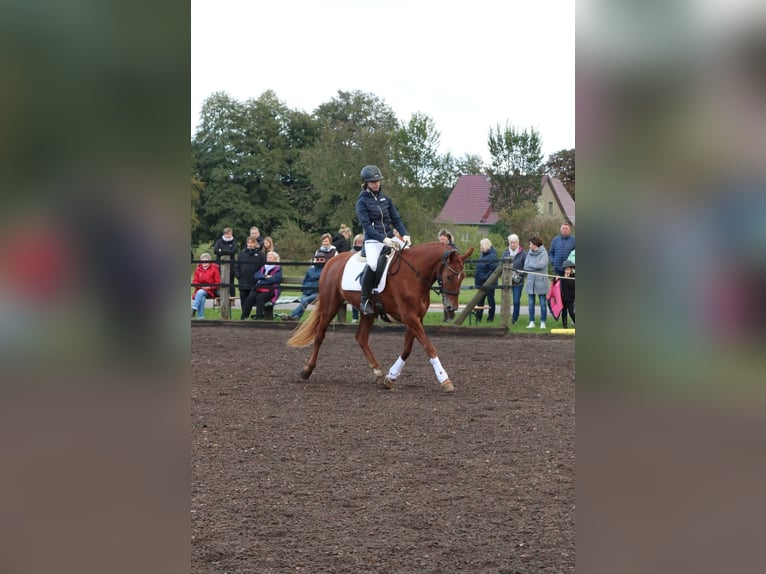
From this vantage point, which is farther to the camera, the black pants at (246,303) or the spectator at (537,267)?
the black pants at (246,303)

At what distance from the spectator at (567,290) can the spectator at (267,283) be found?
5567 mm

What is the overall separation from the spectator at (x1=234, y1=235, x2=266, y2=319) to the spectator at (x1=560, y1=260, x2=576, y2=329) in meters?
5.94

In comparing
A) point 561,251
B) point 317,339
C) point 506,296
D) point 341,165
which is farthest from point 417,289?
point 341,165

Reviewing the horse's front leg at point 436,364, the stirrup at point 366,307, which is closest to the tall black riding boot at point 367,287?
the stirrup at point 366,307

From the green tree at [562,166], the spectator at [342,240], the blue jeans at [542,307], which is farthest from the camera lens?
the green tree at [562,166]

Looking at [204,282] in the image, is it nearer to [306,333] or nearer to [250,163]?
[306,333]

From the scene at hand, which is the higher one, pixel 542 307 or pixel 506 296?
pixel 506 296

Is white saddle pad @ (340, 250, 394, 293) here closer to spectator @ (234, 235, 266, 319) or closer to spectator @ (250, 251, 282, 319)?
spectator @ (250, 251, 282, 319)

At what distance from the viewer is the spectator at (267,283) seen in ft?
55.9

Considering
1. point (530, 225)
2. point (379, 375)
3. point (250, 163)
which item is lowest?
point (379, 375)

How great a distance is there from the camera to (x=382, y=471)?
585 centimetres

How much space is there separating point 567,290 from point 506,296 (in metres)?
Answer: 1.12

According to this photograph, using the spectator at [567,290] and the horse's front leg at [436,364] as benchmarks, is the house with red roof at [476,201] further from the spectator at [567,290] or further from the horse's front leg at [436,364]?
the horse's front leg at [436,364]
